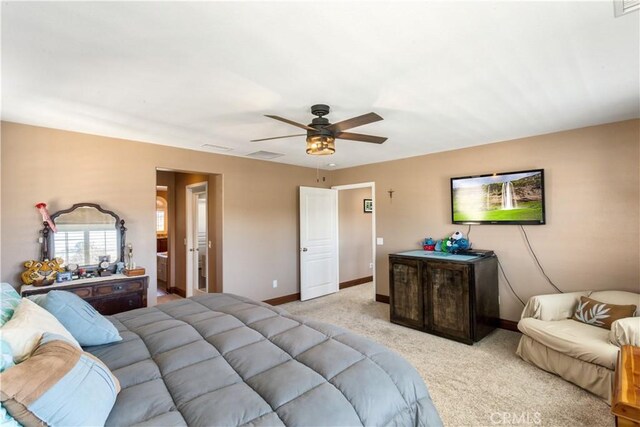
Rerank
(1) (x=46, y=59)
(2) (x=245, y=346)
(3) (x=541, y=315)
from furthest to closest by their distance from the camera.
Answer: (3) (x=541, y=315), (1) (x=46, y=59), (2) (x=245, y=346)

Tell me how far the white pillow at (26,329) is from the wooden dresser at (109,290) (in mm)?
1756

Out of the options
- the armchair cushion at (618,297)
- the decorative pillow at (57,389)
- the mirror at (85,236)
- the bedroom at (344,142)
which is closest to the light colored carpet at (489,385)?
the armchair cushion at (618,297)

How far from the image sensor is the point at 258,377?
1428 millimetres

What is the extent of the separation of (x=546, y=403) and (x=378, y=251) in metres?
3.20

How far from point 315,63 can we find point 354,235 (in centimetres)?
510

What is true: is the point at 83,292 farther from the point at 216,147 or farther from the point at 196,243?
the point at 196,243

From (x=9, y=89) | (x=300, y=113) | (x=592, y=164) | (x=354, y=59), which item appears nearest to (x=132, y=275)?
(x=9, y=89)

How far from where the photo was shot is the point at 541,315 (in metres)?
3.09

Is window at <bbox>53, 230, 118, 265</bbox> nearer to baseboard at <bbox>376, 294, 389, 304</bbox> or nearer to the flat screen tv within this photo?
baseboard at <bbox>376, 294, 389, 304</bbox>

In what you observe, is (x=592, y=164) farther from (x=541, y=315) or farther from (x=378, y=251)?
(x=378, y=251)

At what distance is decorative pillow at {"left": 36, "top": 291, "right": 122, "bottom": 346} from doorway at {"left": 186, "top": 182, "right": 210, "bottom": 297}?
3526 mm

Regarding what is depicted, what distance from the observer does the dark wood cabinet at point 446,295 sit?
350cm

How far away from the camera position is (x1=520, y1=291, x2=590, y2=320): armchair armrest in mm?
3102

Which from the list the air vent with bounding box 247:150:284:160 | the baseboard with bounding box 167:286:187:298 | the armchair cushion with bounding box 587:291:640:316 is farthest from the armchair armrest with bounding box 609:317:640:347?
the baseboard with bounding box 167:286:187:298
